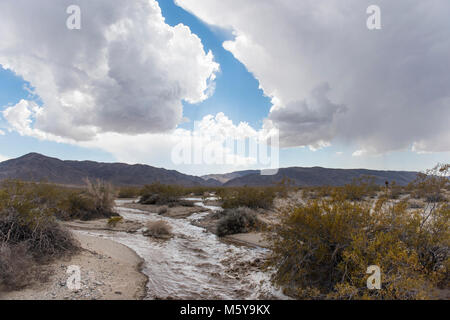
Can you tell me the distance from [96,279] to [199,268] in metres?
3.19

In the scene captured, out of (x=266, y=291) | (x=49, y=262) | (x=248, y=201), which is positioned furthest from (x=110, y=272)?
(x=248, y=201)

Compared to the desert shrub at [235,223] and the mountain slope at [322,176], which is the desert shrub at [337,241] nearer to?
the desert shrub at [235,223]

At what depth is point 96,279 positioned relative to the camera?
613 centimetres

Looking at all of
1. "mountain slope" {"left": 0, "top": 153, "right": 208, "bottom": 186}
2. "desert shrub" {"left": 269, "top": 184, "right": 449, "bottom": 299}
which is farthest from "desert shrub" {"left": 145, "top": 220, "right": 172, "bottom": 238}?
"mountain slope" {"left": 0, "top": 153, "right": 208, "bottom": 186}

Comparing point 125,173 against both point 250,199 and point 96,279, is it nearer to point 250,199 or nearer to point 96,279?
point 250,199

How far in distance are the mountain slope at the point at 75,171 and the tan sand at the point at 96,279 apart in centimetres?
9070

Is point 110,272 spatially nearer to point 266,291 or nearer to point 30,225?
point 30,225

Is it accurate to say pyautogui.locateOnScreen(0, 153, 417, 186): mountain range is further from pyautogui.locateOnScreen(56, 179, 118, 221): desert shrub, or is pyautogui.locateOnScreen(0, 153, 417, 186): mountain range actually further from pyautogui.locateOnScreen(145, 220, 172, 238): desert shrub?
pyautogui.locateOnScreen(145, 220, 172, 238): desert shrub

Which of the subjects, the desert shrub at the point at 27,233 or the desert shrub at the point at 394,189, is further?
the desert shrub at the point at 394,189

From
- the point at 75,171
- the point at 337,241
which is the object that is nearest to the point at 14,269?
the point at 337,241

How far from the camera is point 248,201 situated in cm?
1989

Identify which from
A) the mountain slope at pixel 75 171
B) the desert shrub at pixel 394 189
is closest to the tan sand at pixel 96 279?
the desert shrub at pixel 394 189

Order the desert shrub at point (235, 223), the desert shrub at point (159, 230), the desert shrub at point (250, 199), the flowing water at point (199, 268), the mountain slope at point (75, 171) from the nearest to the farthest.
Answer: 1. the flowing water at point (199, 268)
2. the desert shrub at point (159, 230)
3. the desert shrub at point (235, 223)
4. the desert shrub at point (250, 199)
5. the mountain slope at point (75, 171)

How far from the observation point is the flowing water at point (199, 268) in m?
6.23
